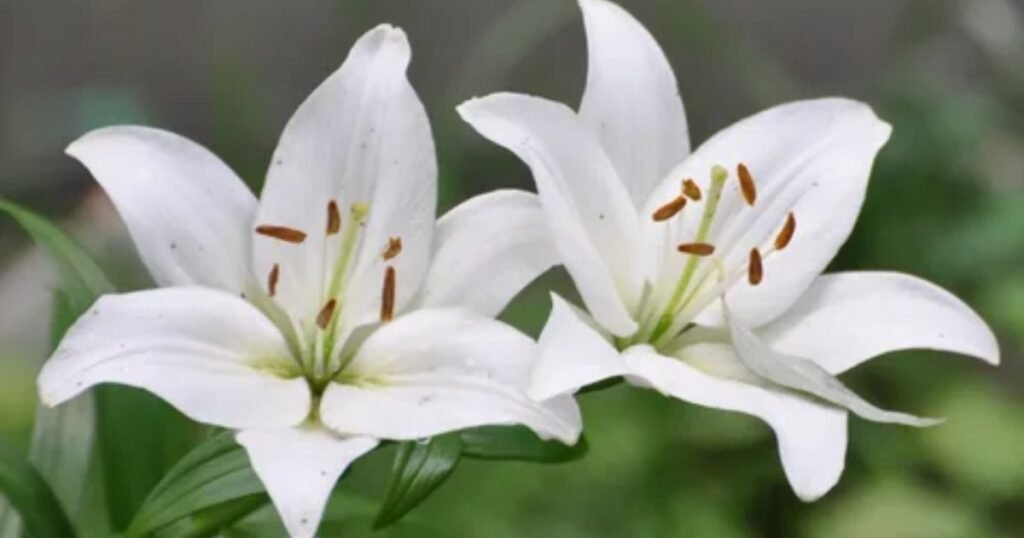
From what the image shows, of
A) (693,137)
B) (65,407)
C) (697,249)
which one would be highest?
(697,249)

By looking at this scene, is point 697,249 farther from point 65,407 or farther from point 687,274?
point 65,407

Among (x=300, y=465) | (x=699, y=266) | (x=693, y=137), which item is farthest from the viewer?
(x=693, y=137)

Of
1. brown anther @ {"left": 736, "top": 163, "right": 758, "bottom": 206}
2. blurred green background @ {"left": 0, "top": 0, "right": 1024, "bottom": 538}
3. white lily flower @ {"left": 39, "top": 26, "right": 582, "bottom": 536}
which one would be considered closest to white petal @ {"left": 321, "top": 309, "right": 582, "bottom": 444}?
white lily flower @ {"left": 39, "top": 26, "right": 582, "bottom": 536}

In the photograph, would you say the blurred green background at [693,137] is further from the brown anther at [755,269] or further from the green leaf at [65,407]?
the brown anther at [755,269]

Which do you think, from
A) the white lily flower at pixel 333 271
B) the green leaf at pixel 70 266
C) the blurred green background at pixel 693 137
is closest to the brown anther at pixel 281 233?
the white lily flower at pixel 333 271

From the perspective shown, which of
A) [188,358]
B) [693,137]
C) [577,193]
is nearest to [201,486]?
[188,358]

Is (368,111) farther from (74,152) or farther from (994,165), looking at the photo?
(994,165)

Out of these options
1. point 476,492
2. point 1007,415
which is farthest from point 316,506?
point 1007,415
